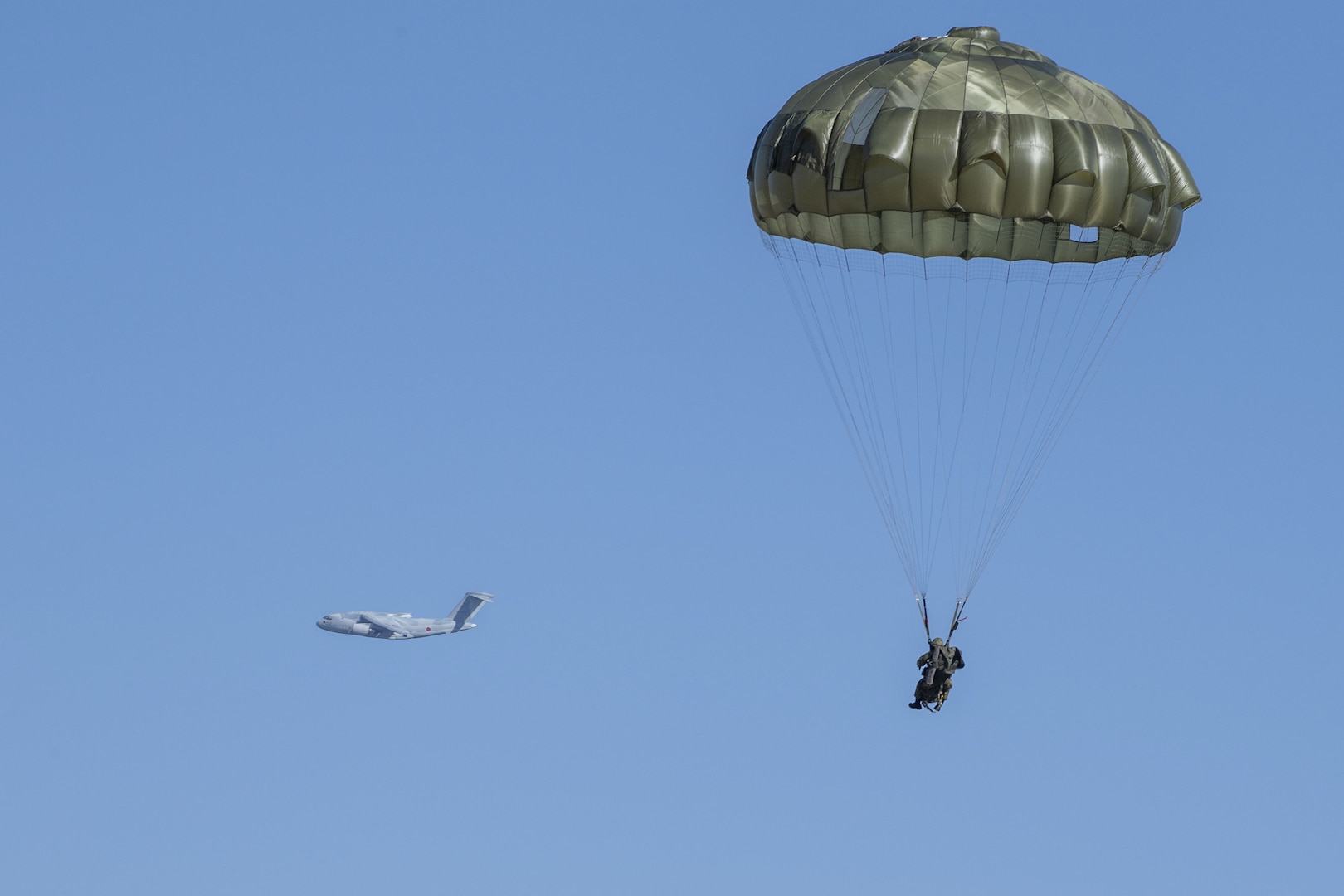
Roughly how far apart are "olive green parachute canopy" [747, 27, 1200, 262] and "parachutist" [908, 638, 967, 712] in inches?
277

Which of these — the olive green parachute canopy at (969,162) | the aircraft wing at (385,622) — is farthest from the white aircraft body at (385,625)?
the olive green parachute canopy at (969,162)

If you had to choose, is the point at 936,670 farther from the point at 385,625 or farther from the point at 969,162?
the point at 385,625

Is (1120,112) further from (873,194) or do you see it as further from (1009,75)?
(873,194)

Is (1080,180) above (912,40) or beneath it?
beneath

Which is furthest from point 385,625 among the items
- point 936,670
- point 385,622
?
point 936,670

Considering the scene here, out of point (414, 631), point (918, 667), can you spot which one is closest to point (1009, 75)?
point (918, 667)

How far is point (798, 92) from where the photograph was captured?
40156mm

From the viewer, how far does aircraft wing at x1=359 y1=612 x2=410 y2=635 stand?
9994 cm

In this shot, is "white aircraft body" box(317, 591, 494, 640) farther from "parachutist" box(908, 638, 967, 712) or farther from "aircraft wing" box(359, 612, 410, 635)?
"parachutist" box(908, 638, 967, 712)

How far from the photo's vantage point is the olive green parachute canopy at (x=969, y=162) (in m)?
37.5

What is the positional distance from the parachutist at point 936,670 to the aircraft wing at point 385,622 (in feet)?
211

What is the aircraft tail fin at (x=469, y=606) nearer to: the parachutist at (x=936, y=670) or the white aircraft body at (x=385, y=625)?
the white aircraft body at (x=385, y=625)

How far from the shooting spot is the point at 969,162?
1471 inches

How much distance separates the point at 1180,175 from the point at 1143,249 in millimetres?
1467
